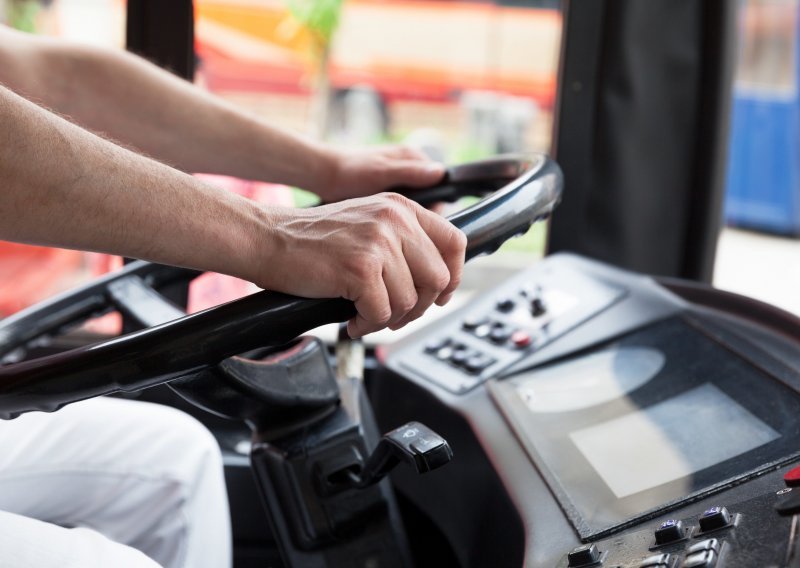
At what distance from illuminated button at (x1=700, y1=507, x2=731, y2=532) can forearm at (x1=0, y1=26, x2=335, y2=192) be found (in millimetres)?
665

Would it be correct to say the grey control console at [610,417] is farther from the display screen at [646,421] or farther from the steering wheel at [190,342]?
the steering wheel at [190,342]

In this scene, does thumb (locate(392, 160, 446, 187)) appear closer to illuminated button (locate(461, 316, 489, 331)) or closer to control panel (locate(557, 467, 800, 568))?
illuminated button (locate(461, 316, 489, 331))

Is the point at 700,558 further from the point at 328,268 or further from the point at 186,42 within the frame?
the point at 186,42

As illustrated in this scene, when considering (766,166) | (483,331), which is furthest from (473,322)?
(766,166)

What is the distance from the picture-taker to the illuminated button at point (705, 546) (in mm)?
638

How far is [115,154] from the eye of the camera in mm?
707

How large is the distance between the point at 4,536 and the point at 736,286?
2.75 m

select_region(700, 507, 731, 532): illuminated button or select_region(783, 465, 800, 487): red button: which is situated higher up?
select_region(783, 465, 800, 487): red button

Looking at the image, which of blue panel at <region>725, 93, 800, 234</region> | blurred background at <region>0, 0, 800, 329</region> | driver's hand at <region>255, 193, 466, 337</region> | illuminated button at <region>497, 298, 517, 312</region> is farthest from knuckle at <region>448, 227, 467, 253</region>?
blue panel at <region>725, 93, 800, 234</region>

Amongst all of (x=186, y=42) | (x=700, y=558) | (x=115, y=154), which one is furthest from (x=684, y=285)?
(x=186, y=42)

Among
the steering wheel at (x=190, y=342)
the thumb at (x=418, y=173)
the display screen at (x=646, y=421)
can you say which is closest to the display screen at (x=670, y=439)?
the display screen at (x=646, y=421)

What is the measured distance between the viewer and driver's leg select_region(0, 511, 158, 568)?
753 millimetres

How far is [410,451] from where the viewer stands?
77 centimetres

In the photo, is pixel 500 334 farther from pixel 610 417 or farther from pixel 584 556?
pixel 584 556
